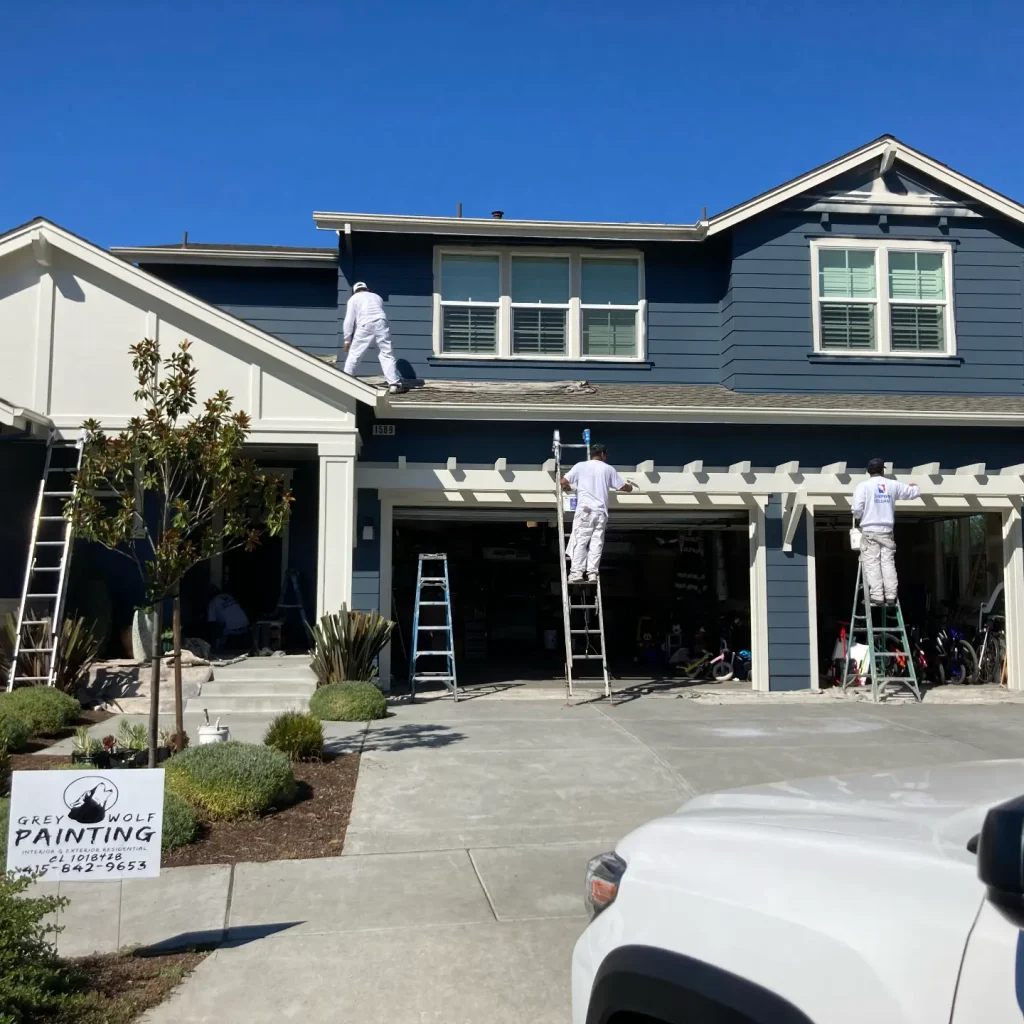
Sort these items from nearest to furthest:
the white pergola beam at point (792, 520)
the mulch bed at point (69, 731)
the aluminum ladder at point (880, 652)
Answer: the mulch bed at point (69, 731) → the aluminum ladder at point (880, 652) → the white pergola beam at point (792, 520)

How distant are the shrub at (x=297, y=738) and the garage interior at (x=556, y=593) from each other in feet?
22.3

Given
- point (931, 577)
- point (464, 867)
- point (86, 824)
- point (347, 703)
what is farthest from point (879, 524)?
point (86, 824)

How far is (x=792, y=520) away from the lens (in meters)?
12.7

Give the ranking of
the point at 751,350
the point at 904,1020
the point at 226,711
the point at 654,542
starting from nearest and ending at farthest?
the point at 904,1020 < the point at 226,711 < the point at 751,350 < the point at 654,542

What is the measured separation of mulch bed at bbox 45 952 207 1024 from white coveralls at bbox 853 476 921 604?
9.45 metres

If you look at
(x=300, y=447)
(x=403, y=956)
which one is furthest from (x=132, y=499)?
(x=300, y=447)

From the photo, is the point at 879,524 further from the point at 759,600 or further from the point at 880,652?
the point at 759,600

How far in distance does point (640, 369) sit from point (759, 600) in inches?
148

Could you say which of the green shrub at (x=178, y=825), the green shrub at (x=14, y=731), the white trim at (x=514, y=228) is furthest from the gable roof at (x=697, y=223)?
the green shrub at (x=178, y=825)

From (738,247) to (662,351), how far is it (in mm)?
1801

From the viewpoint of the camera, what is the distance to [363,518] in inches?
493

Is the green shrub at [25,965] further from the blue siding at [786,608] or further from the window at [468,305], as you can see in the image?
the window at [468,305]

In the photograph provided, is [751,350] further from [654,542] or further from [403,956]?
[403,956]

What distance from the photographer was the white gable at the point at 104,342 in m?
11.4
